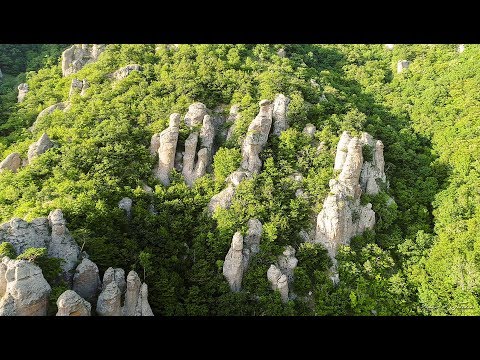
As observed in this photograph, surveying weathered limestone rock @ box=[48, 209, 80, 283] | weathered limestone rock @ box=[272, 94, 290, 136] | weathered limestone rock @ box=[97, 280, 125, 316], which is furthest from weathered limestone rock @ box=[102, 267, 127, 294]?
weathered limestone rock @ box=[272, 94, 290, 136]

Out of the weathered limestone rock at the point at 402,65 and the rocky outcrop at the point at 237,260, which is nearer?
the rocky outcrop at the point at 237,260

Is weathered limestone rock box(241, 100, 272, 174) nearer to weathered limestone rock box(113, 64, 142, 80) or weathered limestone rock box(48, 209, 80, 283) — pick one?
weathered limestone rock box(113, 64, 142, 80)

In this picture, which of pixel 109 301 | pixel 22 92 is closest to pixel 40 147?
pixel 109 301

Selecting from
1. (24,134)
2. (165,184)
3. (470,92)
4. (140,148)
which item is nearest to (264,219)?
(165,184)

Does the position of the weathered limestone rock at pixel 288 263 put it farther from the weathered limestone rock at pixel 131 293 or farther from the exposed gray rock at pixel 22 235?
the exposed gray rock at pixel 22 235

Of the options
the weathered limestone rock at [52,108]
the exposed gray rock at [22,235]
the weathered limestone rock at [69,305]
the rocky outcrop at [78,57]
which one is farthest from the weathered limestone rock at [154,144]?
the rocky outcrop at [78,57]

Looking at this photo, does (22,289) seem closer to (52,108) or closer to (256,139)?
(256,139)
